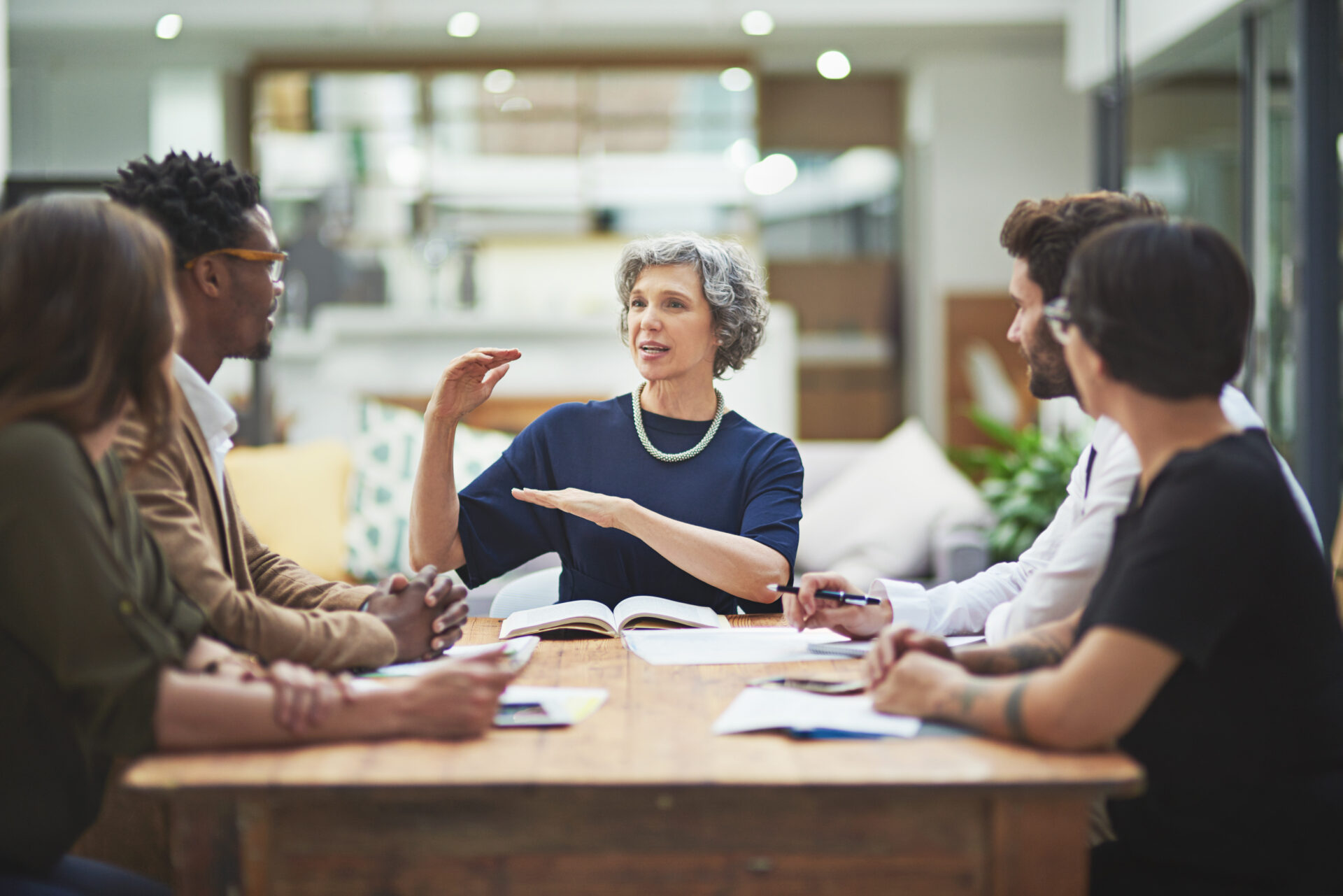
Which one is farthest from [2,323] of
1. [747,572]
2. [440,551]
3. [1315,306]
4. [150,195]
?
[1315,306]

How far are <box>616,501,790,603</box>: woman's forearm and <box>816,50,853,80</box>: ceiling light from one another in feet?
20.4

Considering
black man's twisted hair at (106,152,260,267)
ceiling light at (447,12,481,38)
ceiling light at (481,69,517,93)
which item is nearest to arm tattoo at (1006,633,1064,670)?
black man's twisted hair at (106,152,260,267)

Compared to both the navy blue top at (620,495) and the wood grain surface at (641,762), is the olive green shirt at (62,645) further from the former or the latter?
the navy blue top at (620,495)

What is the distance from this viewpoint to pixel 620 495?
2047 mm

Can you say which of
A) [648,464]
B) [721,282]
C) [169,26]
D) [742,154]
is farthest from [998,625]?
[742,154]

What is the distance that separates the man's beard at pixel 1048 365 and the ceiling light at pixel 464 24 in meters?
5.69

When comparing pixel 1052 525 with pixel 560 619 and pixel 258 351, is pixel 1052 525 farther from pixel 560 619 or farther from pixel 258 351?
pixel 258 351

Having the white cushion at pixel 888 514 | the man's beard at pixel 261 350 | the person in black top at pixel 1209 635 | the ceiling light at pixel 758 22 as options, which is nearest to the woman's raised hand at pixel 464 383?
the man's beard at pixel 261 350

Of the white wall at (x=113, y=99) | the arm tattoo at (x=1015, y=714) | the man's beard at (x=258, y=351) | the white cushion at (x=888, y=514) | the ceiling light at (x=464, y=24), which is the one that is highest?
the ceiling light at (x=464, y=24)

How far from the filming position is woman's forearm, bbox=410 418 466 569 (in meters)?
1.90

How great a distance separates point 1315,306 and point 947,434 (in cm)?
365

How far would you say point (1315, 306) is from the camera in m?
3.94

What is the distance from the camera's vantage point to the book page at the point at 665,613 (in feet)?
5.67

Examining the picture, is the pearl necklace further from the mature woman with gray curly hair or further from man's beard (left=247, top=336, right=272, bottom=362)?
man's beard (left=247, top=336, right=272, bottom=362)
